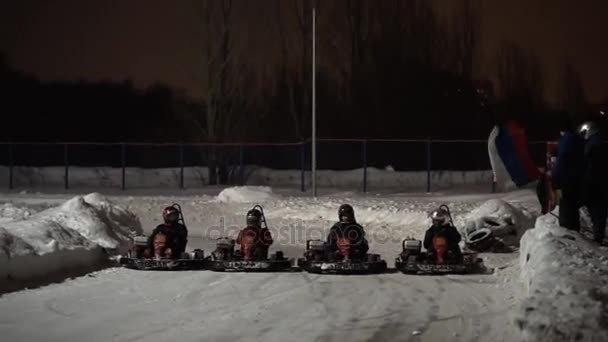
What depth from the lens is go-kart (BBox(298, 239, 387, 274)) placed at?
1576cm

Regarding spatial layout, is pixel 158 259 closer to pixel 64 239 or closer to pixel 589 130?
pixel 64 239

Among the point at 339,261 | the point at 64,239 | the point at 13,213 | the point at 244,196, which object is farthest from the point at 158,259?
the point at 244,196

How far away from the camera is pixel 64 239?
1656cm

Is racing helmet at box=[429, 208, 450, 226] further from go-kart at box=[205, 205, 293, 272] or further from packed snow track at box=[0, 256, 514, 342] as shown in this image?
go-kart at box=[205, 205, 293, 272]

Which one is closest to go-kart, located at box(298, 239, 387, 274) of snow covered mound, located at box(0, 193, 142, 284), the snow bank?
snow covered mound, located at box(0, 193, 142, 284)

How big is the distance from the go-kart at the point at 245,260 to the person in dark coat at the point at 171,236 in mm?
584

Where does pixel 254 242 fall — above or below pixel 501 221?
below

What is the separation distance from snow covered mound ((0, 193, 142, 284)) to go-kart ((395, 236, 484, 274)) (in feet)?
18.8

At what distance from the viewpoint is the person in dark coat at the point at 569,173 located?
1532 centimetres

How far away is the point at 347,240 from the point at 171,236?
3.22 m

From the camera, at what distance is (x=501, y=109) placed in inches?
2665

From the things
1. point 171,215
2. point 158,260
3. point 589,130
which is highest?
point 589,130

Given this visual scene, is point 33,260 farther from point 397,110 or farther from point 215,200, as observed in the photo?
point 397,110

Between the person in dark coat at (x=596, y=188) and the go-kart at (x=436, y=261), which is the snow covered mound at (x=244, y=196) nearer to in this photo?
the go-kart at (x=436, y=261)
